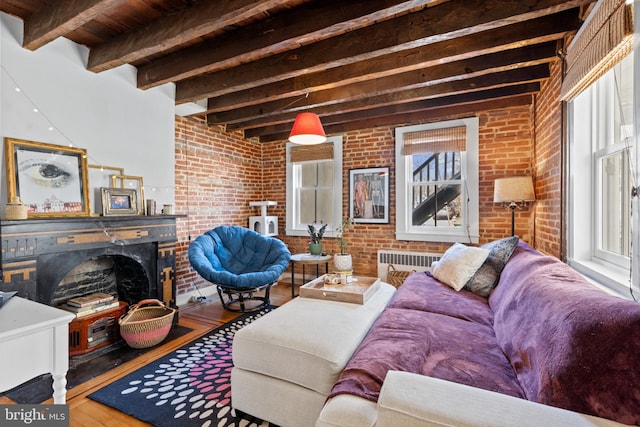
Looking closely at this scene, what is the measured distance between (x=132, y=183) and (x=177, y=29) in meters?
1.62

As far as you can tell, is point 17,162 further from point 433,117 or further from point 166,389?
point 433,117

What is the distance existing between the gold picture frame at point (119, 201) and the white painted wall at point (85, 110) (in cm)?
22

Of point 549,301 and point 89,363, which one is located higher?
point 549,301

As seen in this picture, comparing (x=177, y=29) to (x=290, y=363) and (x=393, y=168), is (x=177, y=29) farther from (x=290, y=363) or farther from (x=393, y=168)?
(x=393, y=168)

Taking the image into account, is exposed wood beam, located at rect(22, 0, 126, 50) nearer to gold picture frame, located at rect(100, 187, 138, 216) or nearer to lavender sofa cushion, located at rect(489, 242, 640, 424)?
gold picture frame, located at rect(100, 187, 138, 216)

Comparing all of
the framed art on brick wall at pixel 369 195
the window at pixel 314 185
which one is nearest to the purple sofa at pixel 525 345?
the framed art on brick wall at pixel 369 195

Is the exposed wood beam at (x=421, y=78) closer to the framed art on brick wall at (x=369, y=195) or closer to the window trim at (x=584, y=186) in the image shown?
the window trim at (x=584, y=186)

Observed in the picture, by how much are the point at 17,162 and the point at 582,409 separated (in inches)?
137

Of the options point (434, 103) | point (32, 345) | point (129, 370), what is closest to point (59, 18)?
point (32, 345)

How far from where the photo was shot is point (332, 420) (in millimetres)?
1055

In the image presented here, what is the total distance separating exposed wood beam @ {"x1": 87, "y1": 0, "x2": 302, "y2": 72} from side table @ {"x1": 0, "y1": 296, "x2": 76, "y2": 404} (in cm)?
187

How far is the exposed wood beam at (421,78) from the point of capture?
2.49 m

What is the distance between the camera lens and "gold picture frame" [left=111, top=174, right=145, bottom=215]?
2899 mm

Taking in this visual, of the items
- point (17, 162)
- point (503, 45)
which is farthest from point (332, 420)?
point (17, 162)
